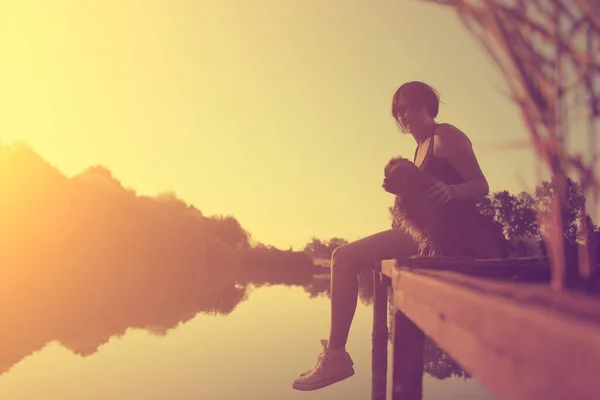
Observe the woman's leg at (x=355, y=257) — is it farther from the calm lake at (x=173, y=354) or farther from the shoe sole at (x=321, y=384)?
the calm lake at (x=173, y=354)

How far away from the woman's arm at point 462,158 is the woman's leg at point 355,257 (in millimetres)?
584

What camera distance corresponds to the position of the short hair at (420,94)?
3.79m

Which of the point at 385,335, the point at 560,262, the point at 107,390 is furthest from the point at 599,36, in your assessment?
the point at 107,390

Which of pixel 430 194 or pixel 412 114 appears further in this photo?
pixel 412 114

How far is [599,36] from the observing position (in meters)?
0.90

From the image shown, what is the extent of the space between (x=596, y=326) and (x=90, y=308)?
75.1 feet

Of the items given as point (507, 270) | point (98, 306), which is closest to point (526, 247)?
point (507, 270)

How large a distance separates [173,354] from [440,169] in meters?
11.7

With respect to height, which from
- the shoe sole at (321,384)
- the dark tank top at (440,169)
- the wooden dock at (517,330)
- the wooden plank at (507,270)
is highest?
the dark tank top at (440,169)

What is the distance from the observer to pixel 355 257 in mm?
3746

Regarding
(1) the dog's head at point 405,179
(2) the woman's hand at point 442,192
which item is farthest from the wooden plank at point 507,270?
(1) the dog's head at point 405,179

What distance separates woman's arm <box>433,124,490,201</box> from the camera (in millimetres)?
3338

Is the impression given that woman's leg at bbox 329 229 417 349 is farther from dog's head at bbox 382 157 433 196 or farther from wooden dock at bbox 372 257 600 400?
wooden dock at bbox 372 257 600 400

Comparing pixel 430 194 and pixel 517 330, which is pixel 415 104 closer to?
pixel 430 194
